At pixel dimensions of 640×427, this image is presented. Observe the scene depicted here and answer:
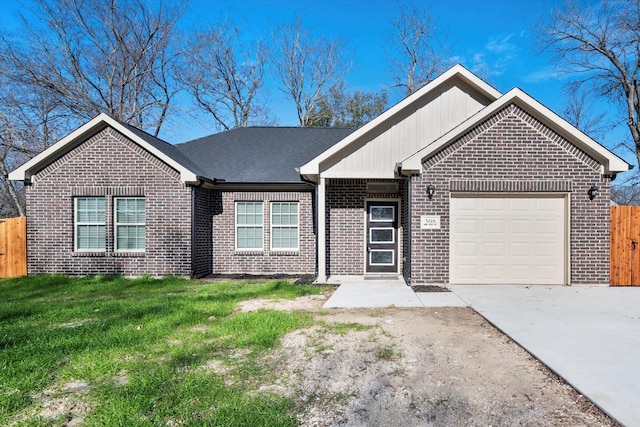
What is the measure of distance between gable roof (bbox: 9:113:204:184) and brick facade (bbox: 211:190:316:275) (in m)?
1.50

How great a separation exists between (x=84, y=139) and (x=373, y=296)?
956cm

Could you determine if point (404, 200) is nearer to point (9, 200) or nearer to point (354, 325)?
point (354, 325)

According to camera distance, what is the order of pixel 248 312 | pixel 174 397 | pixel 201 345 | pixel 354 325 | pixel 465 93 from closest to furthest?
pixel 174 397 < pixel 201 345 < pixel 354 325 < pixel 248 312 < pixel 465 93

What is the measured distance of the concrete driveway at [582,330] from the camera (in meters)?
3.34

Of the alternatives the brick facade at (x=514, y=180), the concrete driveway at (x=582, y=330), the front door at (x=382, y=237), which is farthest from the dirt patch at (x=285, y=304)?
the front door at (x=382, y=237)

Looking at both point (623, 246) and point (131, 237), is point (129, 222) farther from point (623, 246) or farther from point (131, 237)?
point (623, 246)

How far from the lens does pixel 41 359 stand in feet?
13.6

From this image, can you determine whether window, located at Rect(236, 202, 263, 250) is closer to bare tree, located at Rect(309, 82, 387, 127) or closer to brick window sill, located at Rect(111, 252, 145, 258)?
brick window sill, located at Rect(111, 252, 145, 258)

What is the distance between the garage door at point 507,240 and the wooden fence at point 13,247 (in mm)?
12402

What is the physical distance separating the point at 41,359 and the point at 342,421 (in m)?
3.82

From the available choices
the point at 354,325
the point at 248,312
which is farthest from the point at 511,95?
the point at 248,312

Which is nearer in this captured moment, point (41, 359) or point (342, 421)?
point (342, 421)

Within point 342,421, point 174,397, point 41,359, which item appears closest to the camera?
point 342,421

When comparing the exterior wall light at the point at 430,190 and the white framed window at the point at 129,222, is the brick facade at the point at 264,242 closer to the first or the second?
the white framed window at the point at 129,222
